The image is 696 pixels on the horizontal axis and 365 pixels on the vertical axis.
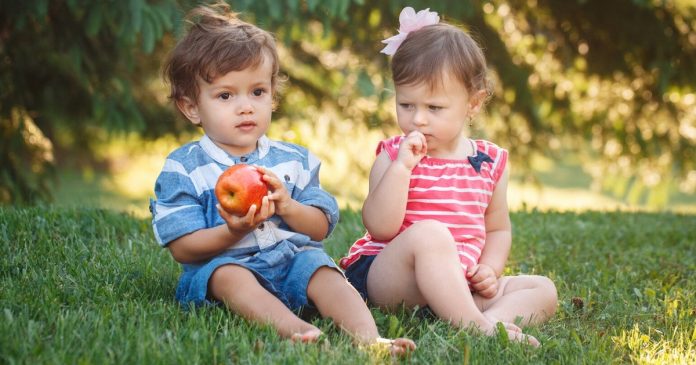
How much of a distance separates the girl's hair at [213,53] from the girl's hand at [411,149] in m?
0.61

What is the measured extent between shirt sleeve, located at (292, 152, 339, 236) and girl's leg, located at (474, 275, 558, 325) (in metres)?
0.68

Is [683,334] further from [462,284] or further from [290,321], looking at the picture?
[290,321]

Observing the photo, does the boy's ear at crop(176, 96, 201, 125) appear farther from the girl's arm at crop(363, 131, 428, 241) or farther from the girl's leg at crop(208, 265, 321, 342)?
the girl's arm at crop(363, 131, 428, 241)

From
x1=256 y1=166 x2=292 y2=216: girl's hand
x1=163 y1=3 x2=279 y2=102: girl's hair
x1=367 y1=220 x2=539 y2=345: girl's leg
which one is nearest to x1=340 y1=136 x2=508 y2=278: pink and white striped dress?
x1=367 y1=220 x2=539 y2=345: girl's leg

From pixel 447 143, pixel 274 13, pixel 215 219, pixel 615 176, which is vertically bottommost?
pixel 615 176

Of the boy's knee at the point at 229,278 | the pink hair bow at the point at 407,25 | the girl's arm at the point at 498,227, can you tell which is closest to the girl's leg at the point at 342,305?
the boy's knee at the point at 229,278

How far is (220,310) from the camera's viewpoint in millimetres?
2971

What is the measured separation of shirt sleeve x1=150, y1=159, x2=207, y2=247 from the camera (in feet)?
10.1

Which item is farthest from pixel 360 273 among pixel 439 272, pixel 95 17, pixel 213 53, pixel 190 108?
pixel 95 17

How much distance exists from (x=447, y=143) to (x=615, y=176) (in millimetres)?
5679

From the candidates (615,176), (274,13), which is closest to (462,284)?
(274,13)

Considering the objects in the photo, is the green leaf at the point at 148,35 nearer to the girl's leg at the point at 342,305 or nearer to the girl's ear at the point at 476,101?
the girl's ear at the point at 476,101

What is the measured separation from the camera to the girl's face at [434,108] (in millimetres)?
3264

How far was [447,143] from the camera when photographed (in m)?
3.48
